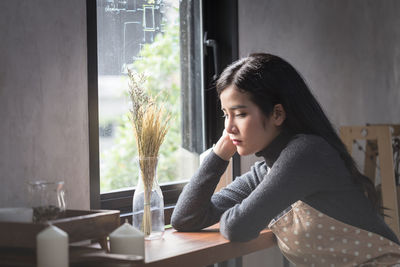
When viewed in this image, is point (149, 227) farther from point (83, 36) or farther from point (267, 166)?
point (83, 36)

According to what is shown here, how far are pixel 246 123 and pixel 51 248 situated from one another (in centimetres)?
87

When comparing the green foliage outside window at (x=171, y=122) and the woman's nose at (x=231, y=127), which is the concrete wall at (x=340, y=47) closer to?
the green foliage outside window at (x=171, y=122)

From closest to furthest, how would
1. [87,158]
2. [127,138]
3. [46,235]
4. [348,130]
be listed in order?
[46,235], [87,158], [127,138], [348,130]

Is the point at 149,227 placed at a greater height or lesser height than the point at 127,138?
lesser

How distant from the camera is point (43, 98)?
1.97 meters

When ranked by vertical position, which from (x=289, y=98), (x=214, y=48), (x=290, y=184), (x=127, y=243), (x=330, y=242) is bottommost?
(x=330, y=242)

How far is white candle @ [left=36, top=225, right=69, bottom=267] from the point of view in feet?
4.53

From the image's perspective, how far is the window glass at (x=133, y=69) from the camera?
2418 millimetres

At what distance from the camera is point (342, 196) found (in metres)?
1.90

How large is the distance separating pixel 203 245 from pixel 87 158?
0.59m

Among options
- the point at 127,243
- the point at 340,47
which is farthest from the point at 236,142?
the point at 340,47

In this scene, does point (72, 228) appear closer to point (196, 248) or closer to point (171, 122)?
point (196, 248)

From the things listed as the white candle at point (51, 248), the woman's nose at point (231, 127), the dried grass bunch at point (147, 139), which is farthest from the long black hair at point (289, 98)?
the white candle at point (51, 248)

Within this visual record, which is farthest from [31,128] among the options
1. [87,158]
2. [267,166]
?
[267,166]
